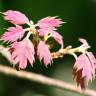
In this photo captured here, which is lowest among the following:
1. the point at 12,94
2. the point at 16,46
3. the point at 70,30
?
the point at 16,46

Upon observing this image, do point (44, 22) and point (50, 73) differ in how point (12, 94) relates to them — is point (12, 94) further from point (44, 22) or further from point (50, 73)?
point (44, 22)

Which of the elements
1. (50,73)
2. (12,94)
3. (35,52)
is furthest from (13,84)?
(35,52)

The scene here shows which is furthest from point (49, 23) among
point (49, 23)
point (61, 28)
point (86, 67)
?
point (61, 28)

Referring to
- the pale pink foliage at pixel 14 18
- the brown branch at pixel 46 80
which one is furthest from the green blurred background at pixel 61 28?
the pale pink foliage at pixel 14 18

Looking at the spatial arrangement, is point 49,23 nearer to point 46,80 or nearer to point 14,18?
point 14,18

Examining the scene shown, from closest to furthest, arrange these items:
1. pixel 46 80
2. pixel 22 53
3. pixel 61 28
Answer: pixel 22 53, pixel 46 80, pixel 61 28

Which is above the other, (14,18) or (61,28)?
(61,28)
